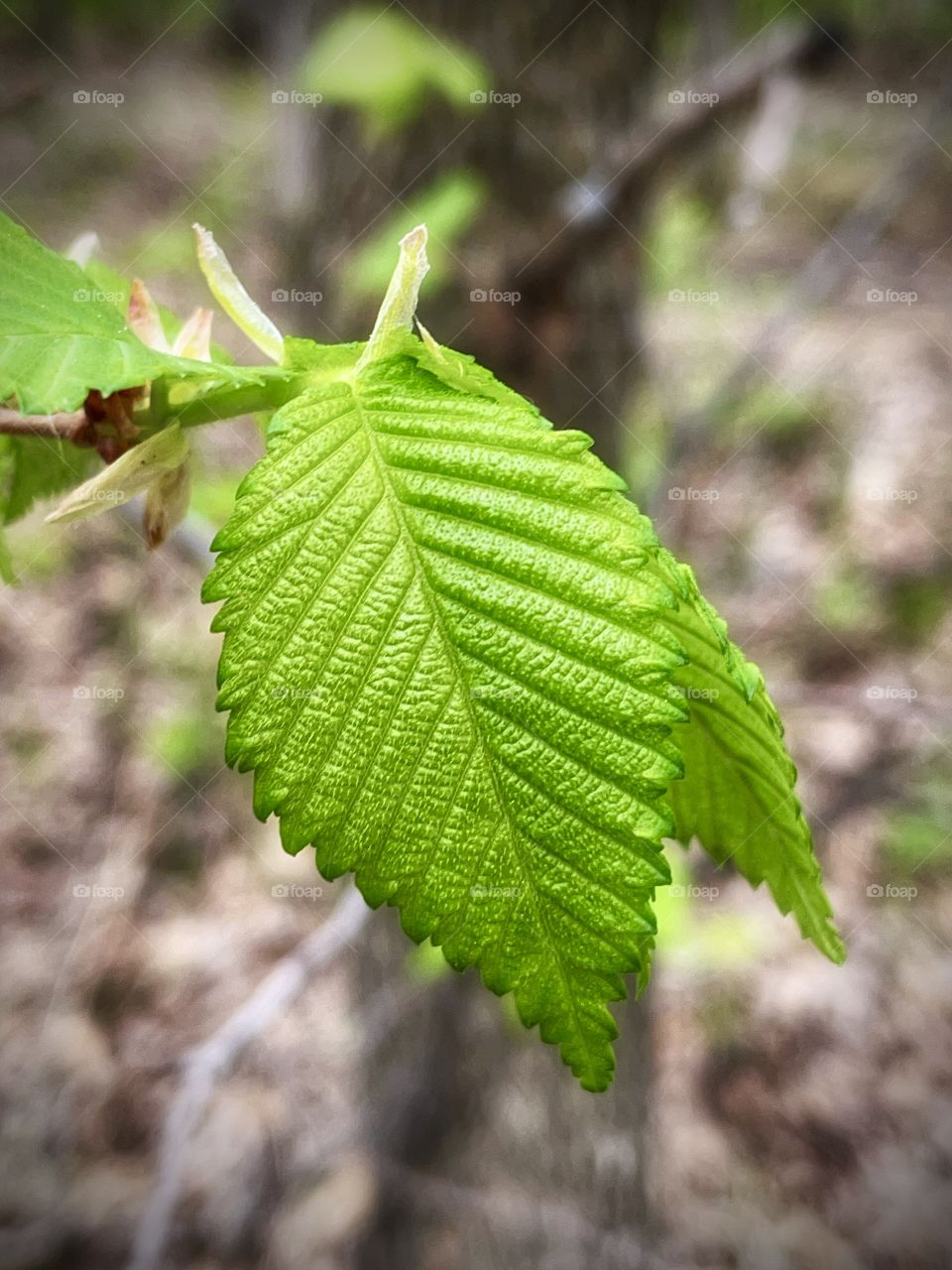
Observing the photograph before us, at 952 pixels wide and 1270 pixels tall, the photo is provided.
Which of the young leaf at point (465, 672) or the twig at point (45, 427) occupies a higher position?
the young leaf at point (465, 672)

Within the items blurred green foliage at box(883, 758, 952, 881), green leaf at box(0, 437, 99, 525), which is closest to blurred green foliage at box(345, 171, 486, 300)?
green leaf at box(0, 437, 99, 525)

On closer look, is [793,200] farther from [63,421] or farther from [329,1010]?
[63,421]

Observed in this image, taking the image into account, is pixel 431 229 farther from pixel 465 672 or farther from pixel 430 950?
pixel 430 950

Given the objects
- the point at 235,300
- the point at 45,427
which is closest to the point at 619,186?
the point at 235,300

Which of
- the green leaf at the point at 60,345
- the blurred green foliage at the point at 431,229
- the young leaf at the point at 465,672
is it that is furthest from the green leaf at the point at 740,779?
the blurred green foliage at the point at 431,229

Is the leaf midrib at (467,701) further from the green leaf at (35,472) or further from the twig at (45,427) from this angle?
the green leaf at (35,472)
